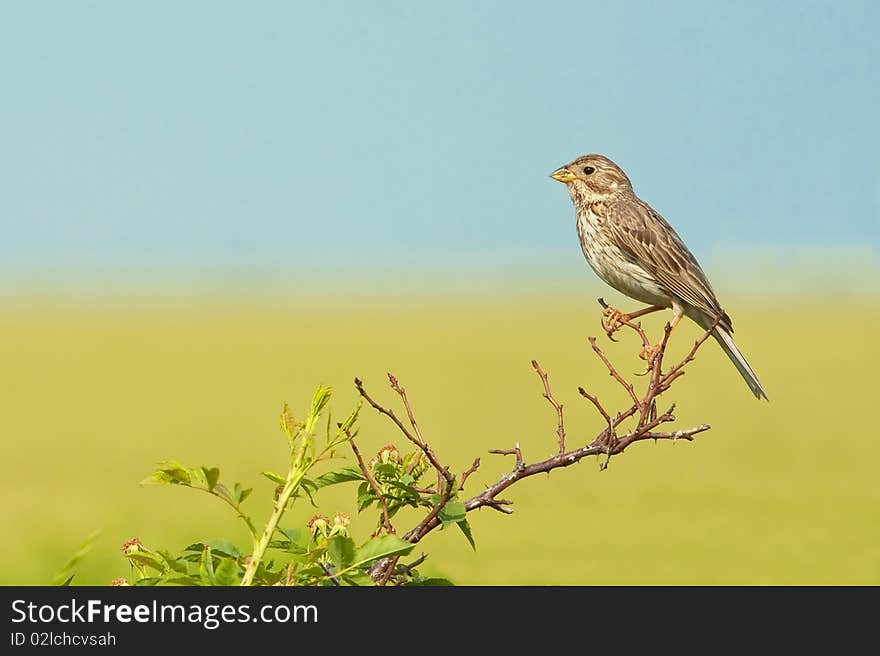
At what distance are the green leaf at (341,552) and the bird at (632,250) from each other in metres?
5.00

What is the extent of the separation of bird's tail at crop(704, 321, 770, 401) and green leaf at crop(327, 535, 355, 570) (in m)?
4.33

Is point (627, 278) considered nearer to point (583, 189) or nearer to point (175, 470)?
point (583, 189)

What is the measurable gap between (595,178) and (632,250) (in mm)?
1187

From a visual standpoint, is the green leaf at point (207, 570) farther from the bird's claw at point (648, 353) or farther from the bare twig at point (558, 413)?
the bird's claw at point (648, 353)

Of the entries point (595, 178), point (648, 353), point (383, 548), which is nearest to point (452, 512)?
point (383, 548)

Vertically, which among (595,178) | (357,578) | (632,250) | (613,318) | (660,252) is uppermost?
(595,178)

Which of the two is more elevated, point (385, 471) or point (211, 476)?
point (385, 471)

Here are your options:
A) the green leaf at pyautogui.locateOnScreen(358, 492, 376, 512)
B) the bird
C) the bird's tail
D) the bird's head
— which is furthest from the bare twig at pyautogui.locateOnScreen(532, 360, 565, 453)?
the bird's head

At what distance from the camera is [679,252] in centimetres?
830

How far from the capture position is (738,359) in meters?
7.04

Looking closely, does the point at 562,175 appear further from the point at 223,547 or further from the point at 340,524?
the point at 223,547

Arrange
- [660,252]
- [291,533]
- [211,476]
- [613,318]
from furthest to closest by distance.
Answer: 1. [660,252]
2. [613,318]
3. [291,533]
4. [211,476]

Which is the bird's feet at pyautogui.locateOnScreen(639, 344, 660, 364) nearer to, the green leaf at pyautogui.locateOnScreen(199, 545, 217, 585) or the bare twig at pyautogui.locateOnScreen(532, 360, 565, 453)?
the bare twig at pyautogui.locateOnScreen(532, 360, 565, 453)
